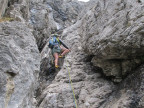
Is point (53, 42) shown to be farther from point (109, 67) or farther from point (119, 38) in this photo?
point (119, 38)

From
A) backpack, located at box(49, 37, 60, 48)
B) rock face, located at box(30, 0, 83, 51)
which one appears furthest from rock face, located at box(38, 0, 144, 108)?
rock face, located at box(30, 0, 83, 51)

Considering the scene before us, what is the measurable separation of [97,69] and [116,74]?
Result: 196cm

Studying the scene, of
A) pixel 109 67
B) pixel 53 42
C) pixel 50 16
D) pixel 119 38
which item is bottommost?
pixel 109 67

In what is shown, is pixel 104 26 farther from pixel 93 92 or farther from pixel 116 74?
pixel 93 92

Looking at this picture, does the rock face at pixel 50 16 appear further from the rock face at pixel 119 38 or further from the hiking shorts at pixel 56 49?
the rock face at pixel 119 38

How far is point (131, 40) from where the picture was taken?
738 centimetres

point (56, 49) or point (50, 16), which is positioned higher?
point (50, 16)

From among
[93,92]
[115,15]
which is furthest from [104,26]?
[93,92]

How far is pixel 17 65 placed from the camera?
6.95 m

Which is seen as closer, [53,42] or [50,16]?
[53,42]

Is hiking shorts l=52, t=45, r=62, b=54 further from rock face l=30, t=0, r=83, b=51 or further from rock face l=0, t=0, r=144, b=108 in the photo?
rock face l=30, t=0, r=83, b=51

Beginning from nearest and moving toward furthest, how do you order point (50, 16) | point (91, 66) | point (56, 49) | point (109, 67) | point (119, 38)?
point (119, 38) < point (109, 67) < point (91, 66) < point (56, 49) < point (50, 16)

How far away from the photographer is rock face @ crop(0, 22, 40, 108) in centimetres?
630

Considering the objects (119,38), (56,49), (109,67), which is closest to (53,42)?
(56,49)
